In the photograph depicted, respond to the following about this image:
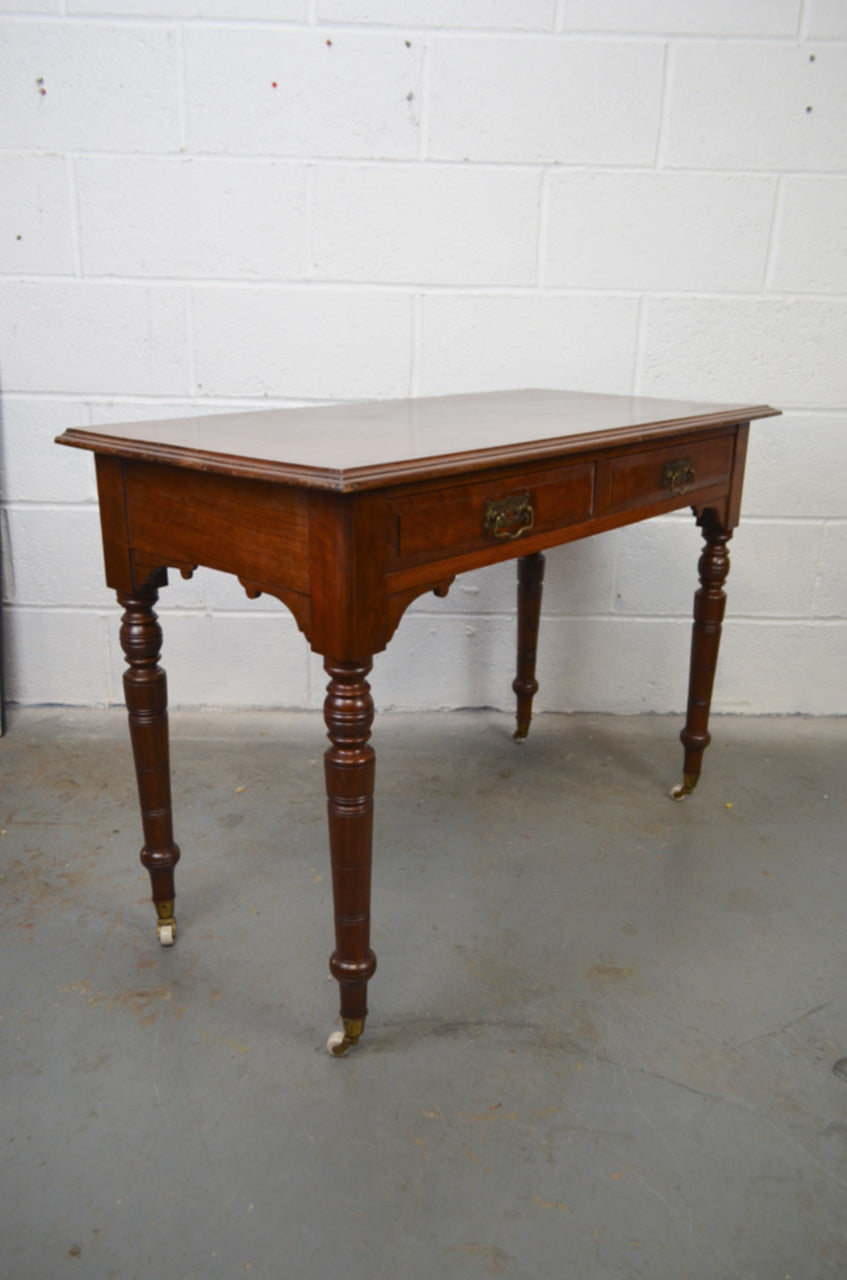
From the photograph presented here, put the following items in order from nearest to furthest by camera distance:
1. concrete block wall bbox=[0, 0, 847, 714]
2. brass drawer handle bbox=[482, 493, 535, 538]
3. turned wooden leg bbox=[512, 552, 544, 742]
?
brass drawer handle bbox=[482, 493, 535, 538]
concrete block wall bbox=[0, 0, 847, 714]
turned wooden leg bbox=[512, 552, 544, 742]

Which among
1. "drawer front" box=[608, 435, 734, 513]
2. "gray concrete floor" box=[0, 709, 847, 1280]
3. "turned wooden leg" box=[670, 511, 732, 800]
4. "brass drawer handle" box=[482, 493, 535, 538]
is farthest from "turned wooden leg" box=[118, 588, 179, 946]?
"turned wooden leg" box=[670, 511, 732, 800]

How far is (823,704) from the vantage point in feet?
9.33

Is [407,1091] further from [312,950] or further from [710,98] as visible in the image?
[710,98]

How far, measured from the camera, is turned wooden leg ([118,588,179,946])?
1.58 metres

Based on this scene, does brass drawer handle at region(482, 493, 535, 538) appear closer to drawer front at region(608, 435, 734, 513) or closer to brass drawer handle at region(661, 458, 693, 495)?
drawer front at region(608, 435, 734, 513)

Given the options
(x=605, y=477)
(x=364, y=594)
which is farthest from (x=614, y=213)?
(x=364, y=594)

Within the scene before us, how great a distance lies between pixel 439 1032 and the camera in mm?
1547

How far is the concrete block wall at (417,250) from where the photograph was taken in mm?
2369

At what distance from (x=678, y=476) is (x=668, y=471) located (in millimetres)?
42

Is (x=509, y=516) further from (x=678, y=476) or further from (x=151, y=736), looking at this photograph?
(x=151, y=736)

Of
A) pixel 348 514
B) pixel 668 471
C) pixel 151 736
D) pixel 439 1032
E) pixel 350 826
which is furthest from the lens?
pixel 668 471

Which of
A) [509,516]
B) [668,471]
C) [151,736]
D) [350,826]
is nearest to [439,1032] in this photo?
[350,826]

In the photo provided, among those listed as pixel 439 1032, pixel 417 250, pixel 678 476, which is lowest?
pixel 439 1032

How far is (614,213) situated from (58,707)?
1913 mm
